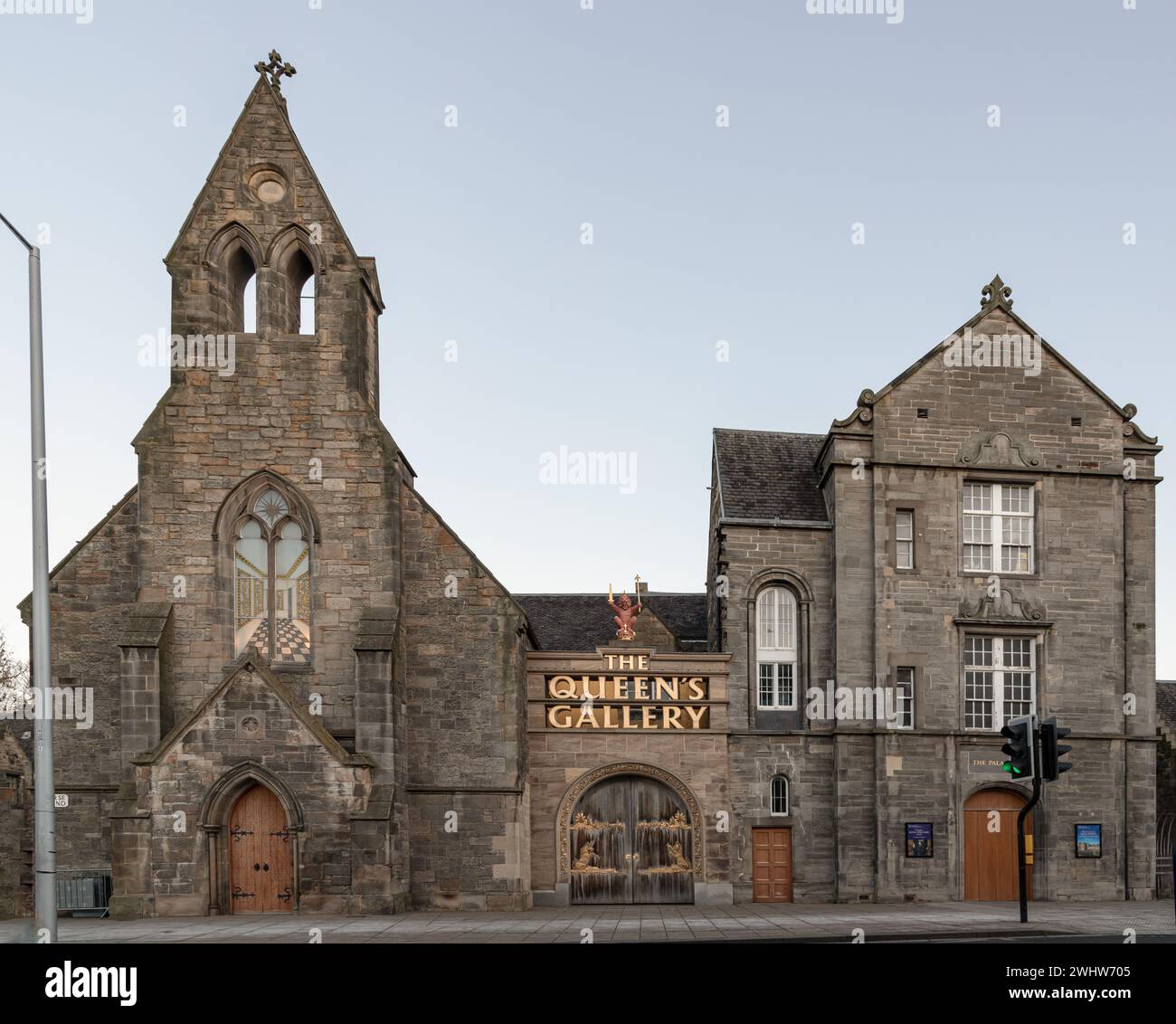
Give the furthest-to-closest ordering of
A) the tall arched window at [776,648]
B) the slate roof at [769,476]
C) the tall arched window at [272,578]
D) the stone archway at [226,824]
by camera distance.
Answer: the slate roof at [769,476] → the tall arched window at [776,648] → the tall arched window at [272,578] → the stone archway at [226,824]

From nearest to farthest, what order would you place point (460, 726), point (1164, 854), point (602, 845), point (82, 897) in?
point (82, 897) → point (460, 726) → point (602, 845) → point (1164, 854)

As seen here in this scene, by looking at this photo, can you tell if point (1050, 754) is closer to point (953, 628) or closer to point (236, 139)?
point (953, 628)

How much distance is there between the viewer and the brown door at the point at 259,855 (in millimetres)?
22562

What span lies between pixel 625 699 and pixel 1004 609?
9495 millimetres

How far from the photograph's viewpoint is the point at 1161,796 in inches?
1214

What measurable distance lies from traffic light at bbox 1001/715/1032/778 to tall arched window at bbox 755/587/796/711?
30.4 ft

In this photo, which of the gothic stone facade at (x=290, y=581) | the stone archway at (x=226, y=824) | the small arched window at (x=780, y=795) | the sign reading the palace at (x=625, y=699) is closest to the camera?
the stone archway at (x=226, y=824)

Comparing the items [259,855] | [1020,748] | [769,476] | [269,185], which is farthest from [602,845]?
[269,185]

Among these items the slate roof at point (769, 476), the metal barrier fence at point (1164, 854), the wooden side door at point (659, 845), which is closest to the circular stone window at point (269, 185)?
the slate roof at point (769, 476)

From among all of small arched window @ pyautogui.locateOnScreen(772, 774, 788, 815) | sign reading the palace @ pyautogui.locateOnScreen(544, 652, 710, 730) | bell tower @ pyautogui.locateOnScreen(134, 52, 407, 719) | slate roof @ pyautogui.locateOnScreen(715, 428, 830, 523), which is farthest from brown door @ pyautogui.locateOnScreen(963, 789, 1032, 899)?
bell tower @ pyautogui.locateOnScreen(134, 52, 407, 719)

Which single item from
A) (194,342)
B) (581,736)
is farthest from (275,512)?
(581,736)

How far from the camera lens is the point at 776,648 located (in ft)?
92.2

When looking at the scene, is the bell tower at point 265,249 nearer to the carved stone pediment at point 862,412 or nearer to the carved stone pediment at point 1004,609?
the carved stone pediment at point 862,412

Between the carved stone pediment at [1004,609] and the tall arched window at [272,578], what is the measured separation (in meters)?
15.5
